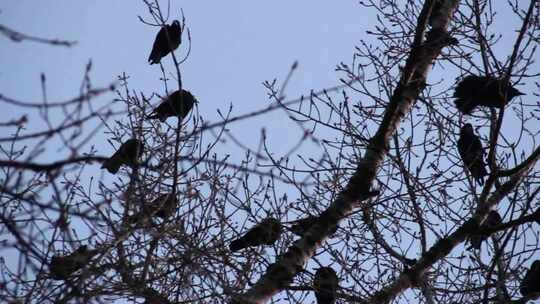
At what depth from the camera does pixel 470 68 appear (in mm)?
6605

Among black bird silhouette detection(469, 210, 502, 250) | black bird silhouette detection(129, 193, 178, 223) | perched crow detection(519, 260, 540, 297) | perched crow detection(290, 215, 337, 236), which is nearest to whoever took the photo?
black bird silhouette detection(129, 193, 178, 223)

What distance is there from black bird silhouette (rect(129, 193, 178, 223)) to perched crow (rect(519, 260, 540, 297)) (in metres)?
3.00

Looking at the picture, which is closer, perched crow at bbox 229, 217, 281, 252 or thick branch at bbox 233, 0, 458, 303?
thick branch at bbox 233, 0, 458, 303

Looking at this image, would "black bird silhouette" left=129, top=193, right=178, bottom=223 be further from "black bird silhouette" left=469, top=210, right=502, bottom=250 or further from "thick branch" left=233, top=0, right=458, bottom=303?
"black bird silhouette" left=469, top=210, right=502, bottom=250

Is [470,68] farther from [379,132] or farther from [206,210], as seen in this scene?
[206,210]

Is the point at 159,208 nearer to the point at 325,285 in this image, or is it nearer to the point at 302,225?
the point at 302,225

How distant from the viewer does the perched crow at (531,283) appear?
6.21 m

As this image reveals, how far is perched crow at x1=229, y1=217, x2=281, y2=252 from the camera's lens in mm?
5980

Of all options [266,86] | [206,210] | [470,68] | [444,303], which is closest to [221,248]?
Answer: [206,210]

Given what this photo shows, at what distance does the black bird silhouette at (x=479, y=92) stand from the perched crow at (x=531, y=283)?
1.44 m

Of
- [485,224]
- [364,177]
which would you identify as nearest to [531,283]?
[485,224]

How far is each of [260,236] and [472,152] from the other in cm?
197

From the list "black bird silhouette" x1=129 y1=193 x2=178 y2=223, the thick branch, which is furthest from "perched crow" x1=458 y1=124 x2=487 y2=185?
"black bird silhouette" x1=129 y1=193 x2=178 y2=223

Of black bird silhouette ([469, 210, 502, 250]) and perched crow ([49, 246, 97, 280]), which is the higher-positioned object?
black bird silhouette ([469, 210, 502, 250])
